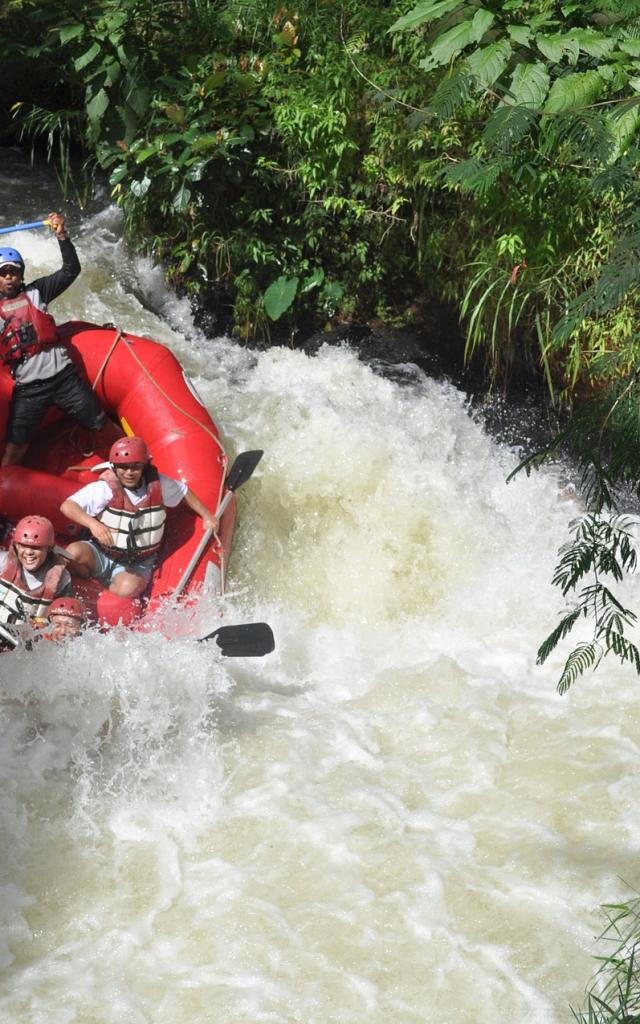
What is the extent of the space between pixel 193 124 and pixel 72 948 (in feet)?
13.5

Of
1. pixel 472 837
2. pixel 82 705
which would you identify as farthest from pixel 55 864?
pixel 472 837

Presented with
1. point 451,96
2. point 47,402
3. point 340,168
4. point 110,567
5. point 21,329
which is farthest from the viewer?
point 340,168

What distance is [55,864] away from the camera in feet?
10.5

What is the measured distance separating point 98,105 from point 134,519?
278 centimetres

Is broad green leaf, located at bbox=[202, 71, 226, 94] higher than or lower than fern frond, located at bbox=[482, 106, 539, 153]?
→ lower

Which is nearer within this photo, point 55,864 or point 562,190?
point 55,864

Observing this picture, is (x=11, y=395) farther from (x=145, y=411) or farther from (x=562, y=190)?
(x=562, y=190)

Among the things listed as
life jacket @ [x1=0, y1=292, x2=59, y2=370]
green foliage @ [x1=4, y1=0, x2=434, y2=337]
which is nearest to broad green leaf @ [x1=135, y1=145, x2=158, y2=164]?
green foliage @ [x1=4, y1=0, x2=434, y2=337]

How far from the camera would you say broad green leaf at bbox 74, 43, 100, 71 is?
5.53 m

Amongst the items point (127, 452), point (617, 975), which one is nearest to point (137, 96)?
point (127, 452)

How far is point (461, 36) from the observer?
15.8 ft

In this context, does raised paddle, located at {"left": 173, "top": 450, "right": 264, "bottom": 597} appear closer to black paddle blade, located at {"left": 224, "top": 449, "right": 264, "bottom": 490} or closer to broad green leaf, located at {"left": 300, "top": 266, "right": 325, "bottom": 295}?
black paddle blade, located at {"left": 224, "top": 449, "right": 264, "bottom": 490}

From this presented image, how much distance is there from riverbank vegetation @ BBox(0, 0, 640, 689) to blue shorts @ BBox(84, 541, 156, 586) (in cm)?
198

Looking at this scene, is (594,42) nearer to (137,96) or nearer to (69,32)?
(137,96)
